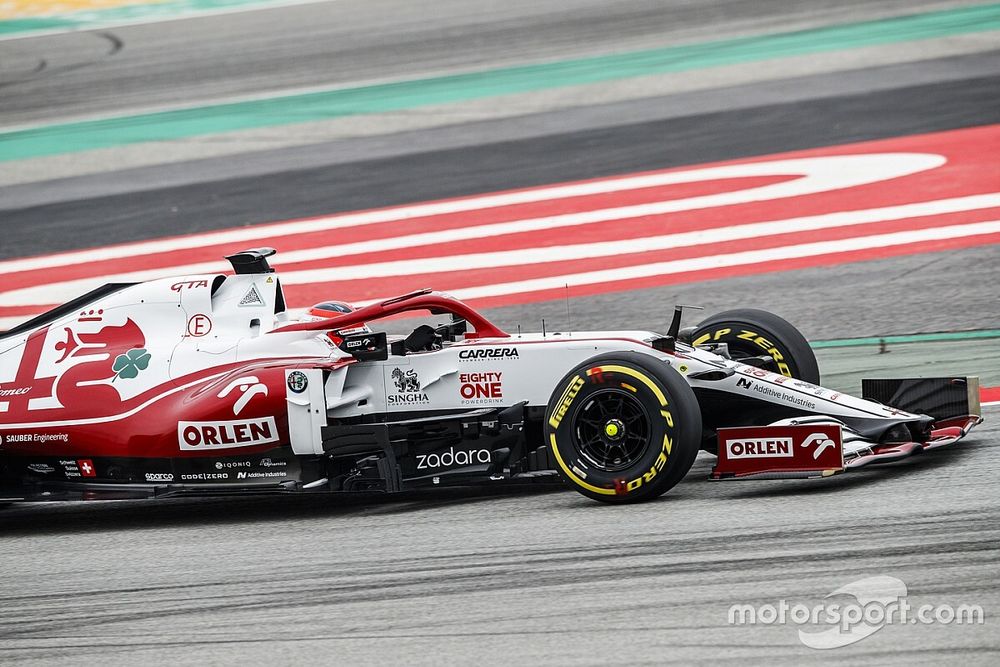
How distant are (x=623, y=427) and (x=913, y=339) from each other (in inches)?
160

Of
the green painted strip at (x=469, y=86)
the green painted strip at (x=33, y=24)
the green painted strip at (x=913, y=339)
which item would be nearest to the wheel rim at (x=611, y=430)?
the green painted strip at (x=913, y=339)

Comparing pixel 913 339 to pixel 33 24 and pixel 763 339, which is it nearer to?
pixel 763 339

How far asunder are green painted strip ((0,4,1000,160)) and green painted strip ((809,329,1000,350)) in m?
10.7

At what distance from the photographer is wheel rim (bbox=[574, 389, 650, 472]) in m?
6.97

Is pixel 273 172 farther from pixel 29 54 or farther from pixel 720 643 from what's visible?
pixel 720 643

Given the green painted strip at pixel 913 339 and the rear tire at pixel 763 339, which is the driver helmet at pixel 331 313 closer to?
the rear tire at pixel 763 339

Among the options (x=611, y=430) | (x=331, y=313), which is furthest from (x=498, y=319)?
(x=611, y=430)

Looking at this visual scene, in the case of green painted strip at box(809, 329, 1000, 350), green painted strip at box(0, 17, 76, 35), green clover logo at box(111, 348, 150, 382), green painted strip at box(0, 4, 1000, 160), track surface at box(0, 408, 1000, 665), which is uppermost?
green painted strip at box(0, 17, 76, 35)

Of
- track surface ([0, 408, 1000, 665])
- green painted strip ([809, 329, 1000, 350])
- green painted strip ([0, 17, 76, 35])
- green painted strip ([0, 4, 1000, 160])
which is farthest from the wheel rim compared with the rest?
green painted strip ([0, 17, 76, 35])

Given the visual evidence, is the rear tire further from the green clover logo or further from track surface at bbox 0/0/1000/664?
the green clover logo

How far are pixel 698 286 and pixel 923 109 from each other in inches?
250

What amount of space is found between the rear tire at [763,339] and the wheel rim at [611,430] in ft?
4.49

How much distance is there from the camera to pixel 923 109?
56.6 ft

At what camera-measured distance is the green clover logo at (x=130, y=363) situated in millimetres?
8156
